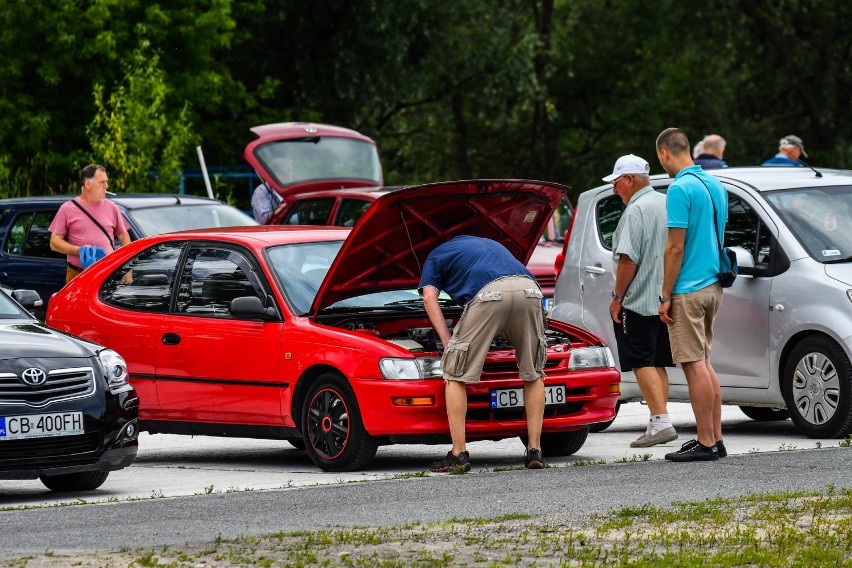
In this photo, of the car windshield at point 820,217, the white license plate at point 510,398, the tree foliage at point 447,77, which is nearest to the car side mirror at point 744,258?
the car windshield at point 820,217

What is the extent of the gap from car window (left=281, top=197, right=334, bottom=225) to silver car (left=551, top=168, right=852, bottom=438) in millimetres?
7644

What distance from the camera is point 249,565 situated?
6.57 m

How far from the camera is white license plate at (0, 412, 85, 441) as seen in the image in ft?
29.7

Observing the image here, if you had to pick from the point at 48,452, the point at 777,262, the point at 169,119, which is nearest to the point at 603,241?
the point at 777,262

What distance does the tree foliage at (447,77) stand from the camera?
2964cm

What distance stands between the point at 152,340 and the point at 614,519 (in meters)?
4.60

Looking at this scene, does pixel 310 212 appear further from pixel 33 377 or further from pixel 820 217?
pixel 33 377

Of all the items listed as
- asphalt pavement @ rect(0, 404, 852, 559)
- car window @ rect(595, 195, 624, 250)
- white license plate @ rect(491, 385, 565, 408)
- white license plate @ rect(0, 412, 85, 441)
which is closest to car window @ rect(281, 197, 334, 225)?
car window @ rect(595, 195, 624, 250)

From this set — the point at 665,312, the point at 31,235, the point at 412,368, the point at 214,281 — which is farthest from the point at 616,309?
the point at 31,235

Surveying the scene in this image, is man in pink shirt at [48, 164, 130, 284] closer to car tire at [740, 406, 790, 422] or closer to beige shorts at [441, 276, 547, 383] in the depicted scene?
car tire at [740, 406, 790, 422]

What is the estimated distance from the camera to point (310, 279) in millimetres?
11031

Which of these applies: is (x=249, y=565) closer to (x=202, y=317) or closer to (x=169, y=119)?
(x=202, y=317)

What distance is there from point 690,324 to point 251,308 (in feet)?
8.92

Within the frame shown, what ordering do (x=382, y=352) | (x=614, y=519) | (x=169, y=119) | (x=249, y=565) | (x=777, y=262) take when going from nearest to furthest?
(x=249, y=565) < (x=614, y=519) < (x=382, y=352) < (x=777, y=262) < (x=169, y=119)
